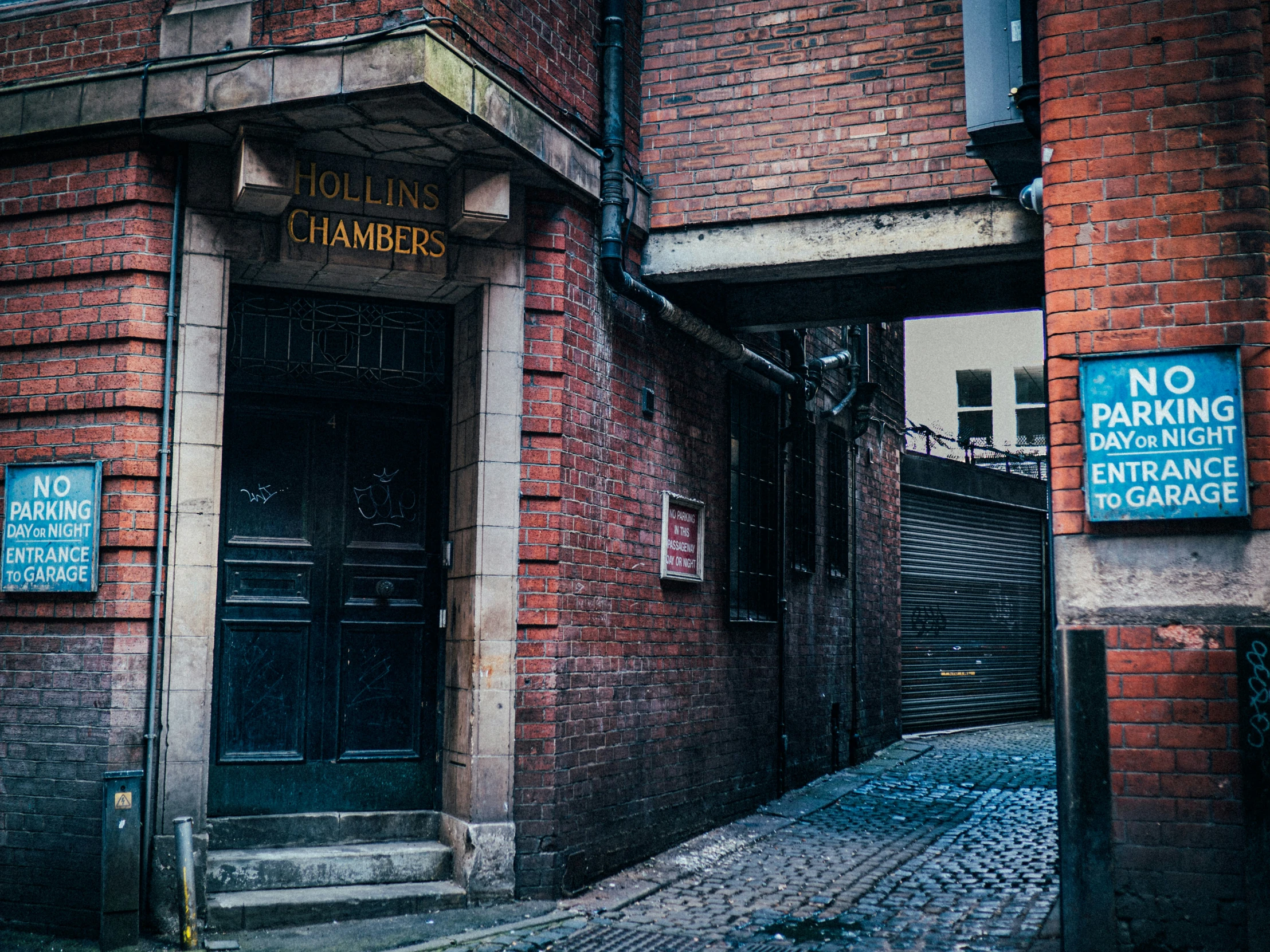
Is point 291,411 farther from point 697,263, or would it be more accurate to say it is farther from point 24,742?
point 697,263

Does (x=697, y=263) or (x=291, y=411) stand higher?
(x=697, y=263)

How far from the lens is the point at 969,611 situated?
16984mm

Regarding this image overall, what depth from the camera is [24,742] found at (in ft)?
20.2

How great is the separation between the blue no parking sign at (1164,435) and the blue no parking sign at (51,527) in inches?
201

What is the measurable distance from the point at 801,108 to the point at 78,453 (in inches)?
204

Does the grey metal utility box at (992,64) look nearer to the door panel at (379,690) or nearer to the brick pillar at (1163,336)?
the brick pillar at (1163,336)

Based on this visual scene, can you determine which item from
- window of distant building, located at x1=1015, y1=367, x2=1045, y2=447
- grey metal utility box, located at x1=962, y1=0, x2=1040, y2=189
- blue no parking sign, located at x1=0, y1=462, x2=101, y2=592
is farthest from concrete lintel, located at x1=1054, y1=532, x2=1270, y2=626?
window of distant building, located at x1=1015, y1=367, x2=1045, y2=447

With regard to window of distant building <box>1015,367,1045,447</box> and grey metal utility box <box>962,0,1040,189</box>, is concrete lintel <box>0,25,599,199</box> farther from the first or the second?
window of distant building <box>1015,367,1045,447</box>

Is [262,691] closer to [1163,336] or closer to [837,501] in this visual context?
[1163,336]

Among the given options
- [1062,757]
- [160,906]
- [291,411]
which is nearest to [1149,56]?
[1062,757]

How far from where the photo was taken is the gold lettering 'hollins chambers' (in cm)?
654

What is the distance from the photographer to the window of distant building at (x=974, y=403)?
2759 cm

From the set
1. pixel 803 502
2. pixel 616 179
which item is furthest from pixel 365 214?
pixel 803 502

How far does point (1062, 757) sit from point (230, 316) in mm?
5253
